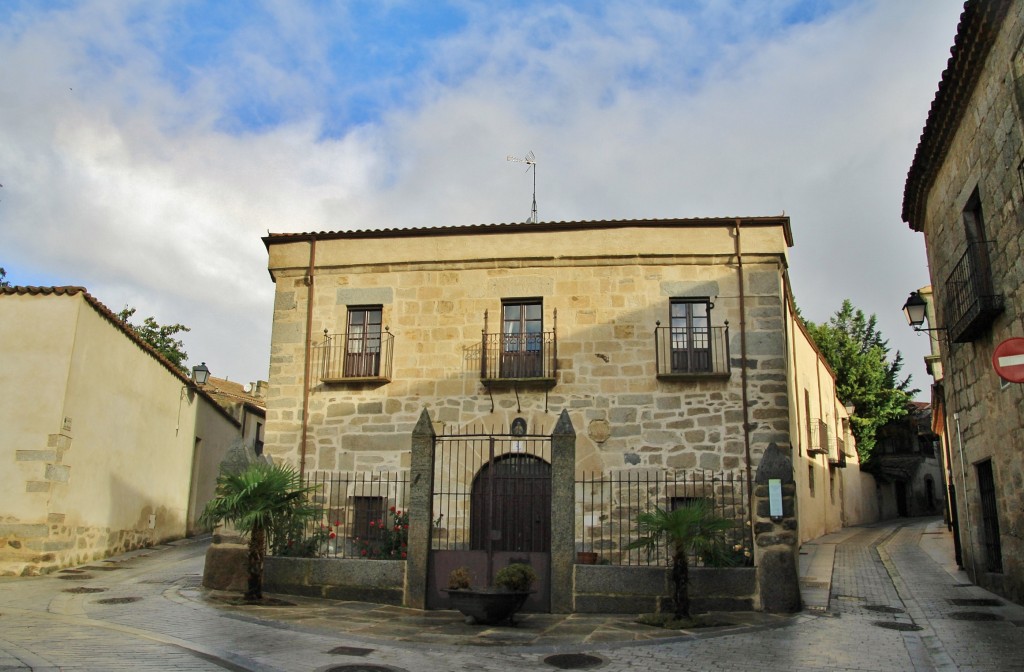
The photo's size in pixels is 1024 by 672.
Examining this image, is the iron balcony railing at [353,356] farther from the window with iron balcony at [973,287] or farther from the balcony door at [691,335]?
the window with iron balcony at [973,287]

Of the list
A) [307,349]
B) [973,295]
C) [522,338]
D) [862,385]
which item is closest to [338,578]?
[307,349]

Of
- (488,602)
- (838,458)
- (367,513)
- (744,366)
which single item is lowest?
(488,602)

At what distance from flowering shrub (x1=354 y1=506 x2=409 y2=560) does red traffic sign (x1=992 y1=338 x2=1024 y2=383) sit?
7.43 metres

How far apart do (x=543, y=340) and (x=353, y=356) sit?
362cm

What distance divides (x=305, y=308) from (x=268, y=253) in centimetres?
143

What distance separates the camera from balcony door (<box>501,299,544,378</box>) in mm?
14320

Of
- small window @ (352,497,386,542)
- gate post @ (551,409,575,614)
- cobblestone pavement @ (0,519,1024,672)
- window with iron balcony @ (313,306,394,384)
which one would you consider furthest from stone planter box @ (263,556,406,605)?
window with iron balcony @ (313,306,394,384)

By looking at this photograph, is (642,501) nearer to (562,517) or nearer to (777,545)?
(562,517)

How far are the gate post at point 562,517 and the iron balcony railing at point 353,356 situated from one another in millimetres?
4884

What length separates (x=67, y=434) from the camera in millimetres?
13734

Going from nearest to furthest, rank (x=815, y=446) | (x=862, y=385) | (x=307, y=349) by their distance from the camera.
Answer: (x=307, y=349) → (x=815, y=446) → (x=862, y=385)

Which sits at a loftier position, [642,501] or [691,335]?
[691,335]

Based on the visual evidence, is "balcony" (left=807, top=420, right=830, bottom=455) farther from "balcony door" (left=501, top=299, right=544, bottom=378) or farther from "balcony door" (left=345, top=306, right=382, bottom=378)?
"balcony door" (left=345, top=306, right=382, bottom=378)

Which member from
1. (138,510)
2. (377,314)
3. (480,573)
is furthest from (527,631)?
(138,510)
